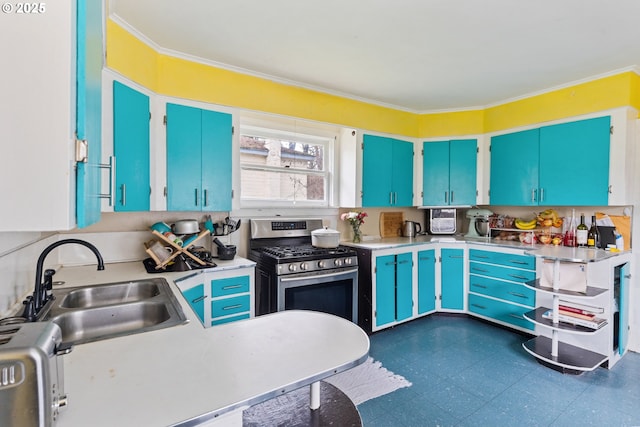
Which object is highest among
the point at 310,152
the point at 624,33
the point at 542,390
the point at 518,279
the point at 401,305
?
the point at 624,33

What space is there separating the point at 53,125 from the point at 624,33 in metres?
3.28

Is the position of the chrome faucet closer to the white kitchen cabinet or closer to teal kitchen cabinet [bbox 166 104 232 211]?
teal kitchen cabinet [bbox 166 104 232 211]

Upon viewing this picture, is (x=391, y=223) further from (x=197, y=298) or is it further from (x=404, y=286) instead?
(x=197, y=298)

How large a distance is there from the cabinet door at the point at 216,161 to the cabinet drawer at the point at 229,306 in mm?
766

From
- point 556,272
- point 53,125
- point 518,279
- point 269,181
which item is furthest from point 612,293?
point 53,125

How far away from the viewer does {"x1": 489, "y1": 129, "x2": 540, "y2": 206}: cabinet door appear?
331cm

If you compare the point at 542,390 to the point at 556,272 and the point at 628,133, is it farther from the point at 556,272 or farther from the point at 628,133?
the point at 628,133

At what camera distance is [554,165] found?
3.15 m

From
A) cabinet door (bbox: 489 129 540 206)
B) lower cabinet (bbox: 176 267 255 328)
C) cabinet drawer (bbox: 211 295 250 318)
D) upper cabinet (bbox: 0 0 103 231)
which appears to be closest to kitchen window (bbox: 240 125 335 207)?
lower cabinet (bbox: 176 267 255 328)

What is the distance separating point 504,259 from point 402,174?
1438mm

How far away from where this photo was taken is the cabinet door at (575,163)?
2.83 metres

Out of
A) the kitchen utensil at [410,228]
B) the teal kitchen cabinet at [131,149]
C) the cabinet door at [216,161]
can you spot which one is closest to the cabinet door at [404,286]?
the kitchen utensil at [410,228]

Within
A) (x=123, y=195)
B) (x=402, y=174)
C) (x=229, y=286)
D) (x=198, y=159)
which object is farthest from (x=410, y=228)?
(x=123, y=195)

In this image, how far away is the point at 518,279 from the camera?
314 cm
